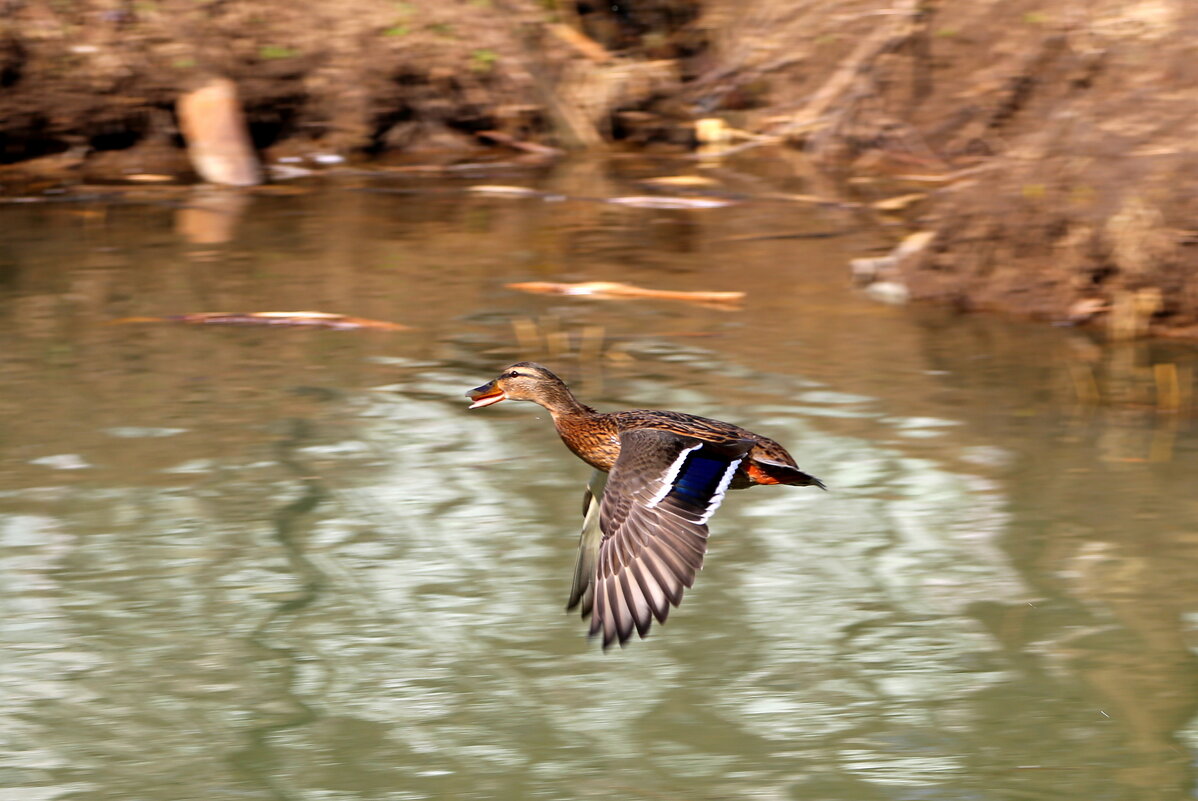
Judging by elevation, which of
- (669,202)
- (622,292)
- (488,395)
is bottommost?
(622,292)

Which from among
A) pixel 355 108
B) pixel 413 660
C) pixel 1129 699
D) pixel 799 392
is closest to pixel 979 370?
pixel 799 392

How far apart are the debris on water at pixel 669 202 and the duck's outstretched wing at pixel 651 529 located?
780cm

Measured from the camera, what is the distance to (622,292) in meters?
10.3

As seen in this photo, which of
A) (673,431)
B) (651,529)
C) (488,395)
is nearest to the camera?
(651,529)

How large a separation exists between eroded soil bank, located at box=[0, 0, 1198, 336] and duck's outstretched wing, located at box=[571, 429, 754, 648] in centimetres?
684

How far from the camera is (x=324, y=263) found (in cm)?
1107

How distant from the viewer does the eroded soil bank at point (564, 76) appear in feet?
44.6

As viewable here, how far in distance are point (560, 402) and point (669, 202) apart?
23.2 feet

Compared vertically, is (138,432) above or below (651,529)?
below

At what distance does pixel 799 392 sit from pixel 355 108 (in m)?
7.33

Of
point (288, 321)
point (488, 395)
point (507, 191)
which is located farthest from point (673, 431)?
point (507, 191)

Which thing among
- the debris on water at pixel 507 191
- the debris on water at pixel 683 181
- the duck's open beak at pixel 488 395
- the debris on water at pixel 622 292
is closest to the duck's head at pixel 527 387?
the duck's open beak at pixel 488 395

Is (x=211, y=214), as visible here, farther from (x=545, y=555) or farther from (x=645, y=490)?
(x=645, y=490)

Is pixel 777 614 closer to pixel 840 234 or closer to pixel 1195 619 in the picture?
pixel 1195 619
